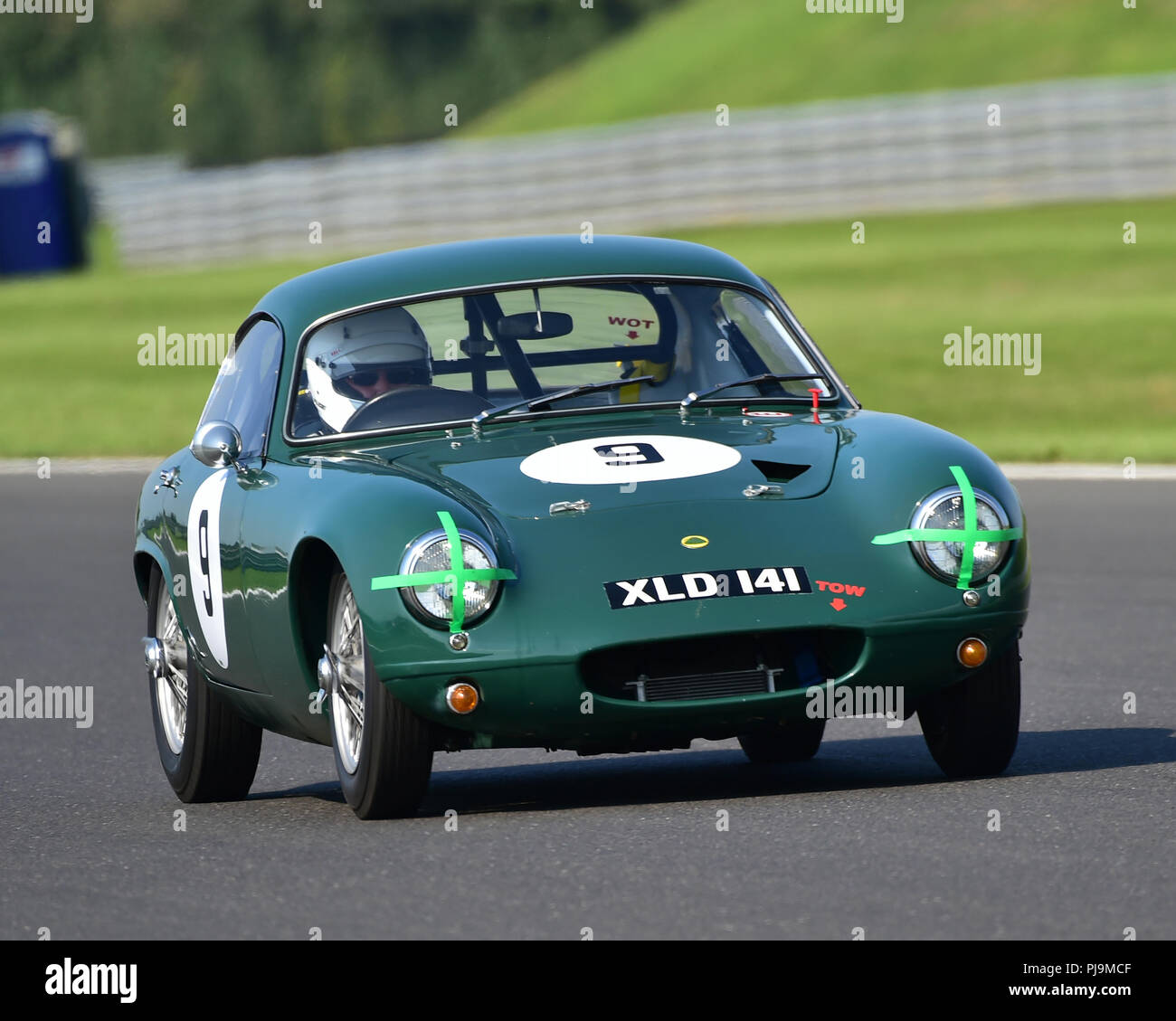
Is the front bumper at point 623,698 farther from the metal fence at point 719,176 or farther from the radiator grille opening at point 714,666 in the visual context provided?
the metal fence at point 719,176

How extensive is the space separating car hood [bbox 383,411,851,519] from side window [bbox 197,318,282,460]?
2.06ft

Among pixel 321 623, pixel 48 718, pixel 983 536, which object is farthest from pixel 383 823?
pixel 48 718

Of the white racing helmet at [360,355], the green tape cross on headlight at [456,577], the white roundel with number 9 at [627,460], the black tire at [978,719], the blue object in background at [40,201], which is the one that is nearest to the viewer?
the green tape cross on headlight at [456,577]

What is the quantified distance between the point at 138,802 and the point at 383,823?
1.33 metres

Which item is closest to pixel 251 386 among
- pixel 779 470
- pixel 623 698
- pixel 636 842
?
pixel 779 470

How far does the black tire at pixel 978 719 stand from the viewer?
20.7 ft

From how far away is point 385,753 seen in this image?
5.99 meters

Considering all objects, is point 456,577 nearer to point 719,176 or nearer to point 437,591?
point 437,591

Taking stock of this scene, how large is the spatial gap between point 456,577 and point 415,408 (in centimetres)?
117

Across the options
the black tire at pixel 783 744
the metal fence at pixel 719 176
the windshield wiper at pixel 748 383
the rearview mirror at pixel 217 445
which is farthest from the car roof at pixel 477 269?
the metal fence at pixel 719 176

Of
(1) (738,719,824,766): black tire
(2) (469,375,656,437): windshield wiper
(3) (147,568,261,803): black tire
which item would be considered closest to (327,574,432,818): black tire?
(2) (469,375,656,437): windshield wiper

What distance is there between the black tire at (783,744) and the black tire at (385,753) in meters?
1.56
